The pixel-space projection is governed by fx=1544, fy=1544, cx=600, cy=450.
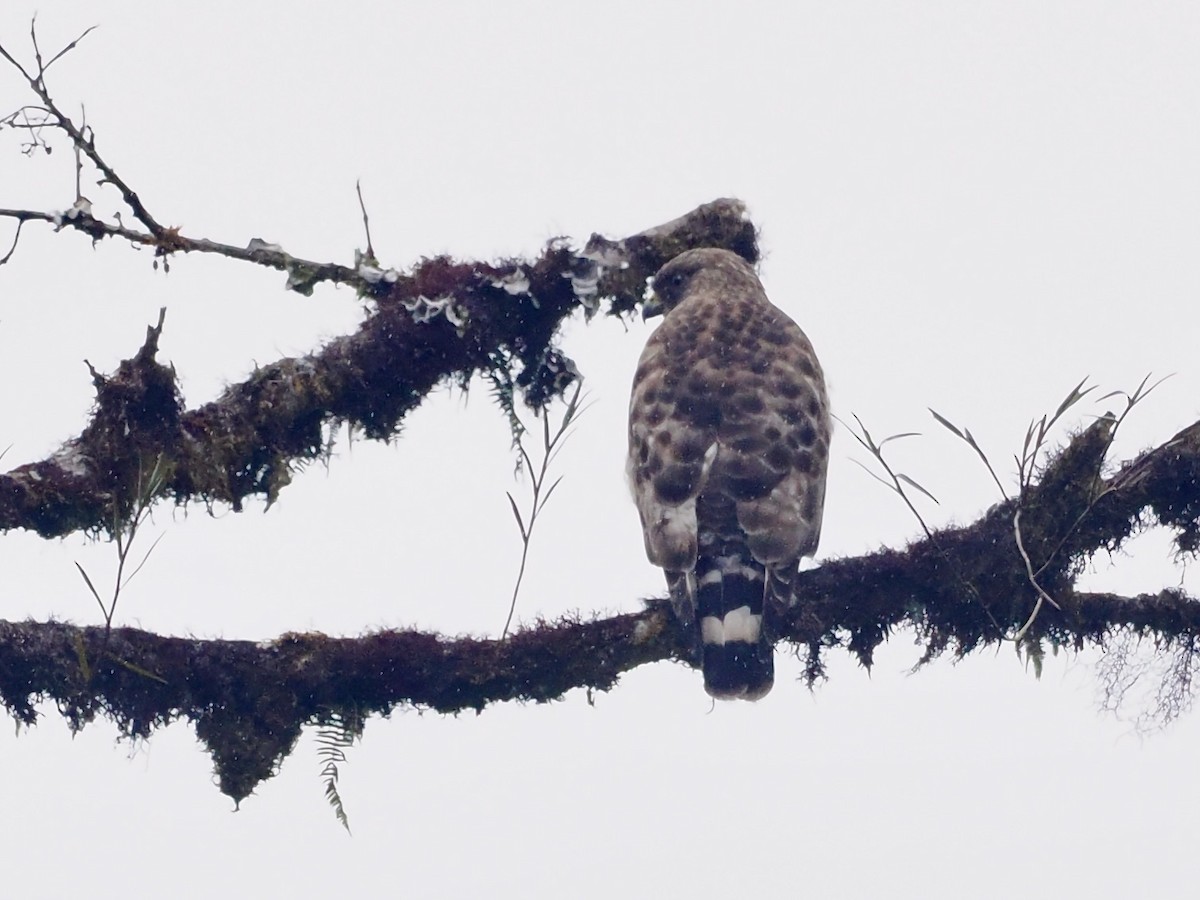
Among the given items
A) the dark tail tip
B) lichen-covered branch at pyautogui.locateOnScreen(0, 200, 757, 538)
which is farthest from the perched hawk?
lichen-covered branch at pyautogui.locateOnScreen(0, 200, 757, 538)

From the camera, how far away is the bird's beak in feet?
22.7

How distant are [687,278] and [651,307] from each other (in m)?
0.28

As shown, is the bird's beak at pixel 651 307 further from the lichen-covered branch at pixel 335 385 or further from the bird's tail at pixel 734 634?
the bird's tail at pixel 734 634

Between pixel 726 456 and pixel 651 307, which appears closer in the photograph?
pixel 726 456

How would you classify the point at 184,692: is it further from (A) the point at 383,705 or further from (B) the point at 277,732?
(A) the point at 383,705

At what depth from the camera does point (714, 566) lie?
19.2ft

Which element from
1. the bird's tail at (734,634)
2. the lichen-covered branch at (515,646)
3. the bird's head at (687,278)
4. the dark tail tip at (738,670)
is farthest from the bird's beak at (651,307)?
the lichen-covered branch at (515,646)

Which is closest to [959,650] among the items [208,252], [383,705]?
[383,705]

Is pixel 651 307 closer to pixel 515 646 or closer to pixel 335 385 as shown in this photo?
pixel 335 385

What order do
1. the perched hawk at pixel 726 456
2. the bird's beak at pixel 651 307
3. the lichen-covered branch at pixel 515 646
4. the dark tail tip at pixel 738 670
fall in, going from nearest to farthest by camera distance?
the lichen-covered branch at pixel 515 646 < the dark tail tip at pixel 738 670 < the perched hawk at pixel 726 456 < the bird's beak at pixel 651 307

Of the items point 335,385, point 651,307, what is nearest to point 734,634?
point 335,385

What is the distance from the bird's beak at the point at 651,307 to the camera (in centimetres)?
693

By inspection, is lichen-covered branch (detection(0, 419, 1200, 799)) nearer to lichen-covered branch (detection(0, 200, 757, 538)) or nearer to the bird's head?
lichen-covered branch (detection(0, 200, 757, 538))

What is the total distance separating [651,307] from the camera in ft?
22.8
